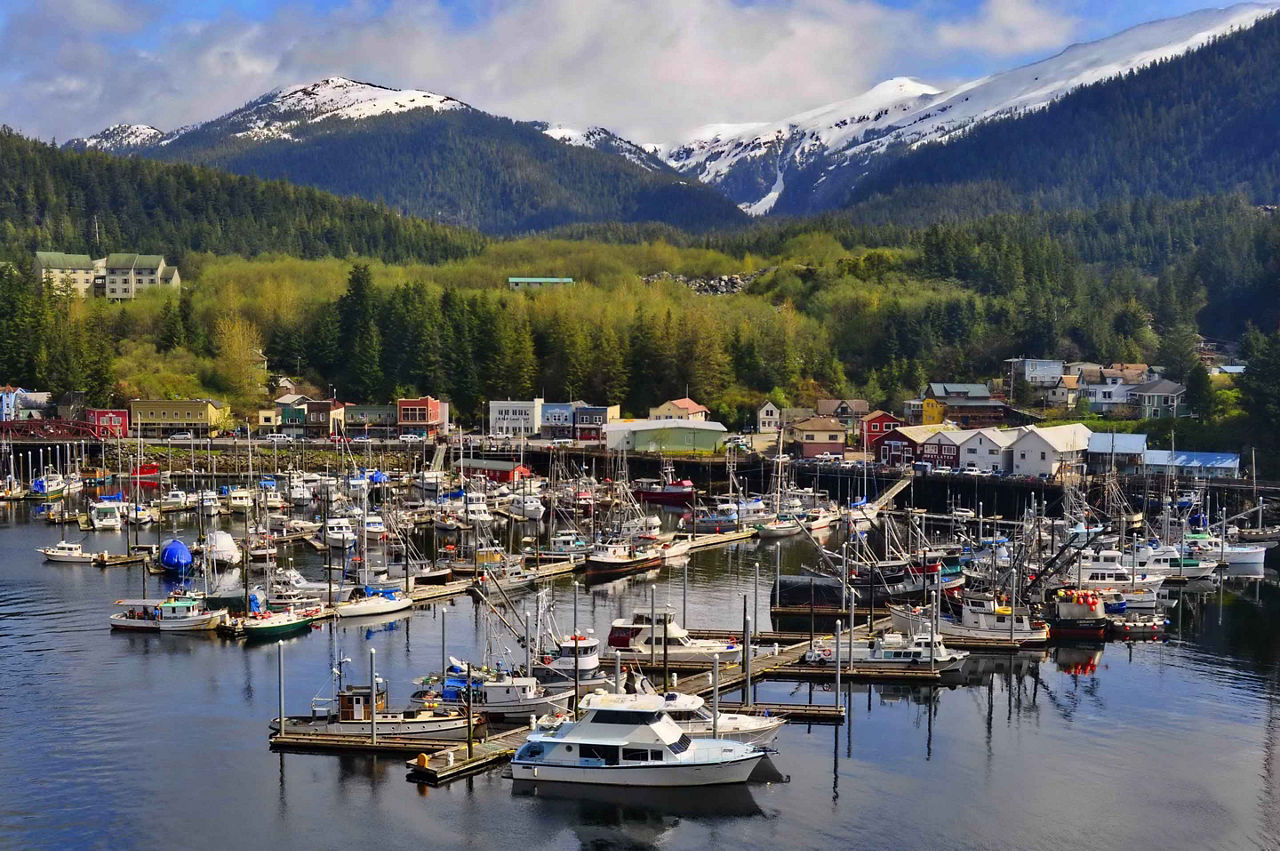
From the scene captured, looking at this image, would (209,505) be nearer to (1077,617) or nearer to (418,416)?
(418,416)

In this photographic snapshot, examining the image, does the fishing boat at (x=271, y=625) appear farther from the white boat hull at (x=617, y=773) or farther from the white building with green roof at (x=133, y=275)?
the white building with green roof at (x=133, y=275)

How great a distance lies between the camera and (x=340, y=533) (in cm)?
5875

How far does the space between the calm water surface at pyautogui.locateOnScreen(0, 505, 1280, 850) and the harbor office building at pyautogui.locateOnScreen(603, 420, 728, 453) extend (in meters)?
45.6

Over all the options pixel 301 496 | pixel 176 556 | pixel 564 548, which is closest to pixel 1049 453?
pixel 564 548

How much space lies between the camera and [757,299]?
123938 millimetres

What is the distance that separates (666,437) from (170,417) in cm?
3272

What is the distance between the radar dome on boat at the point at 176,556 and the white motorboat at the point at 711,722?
26.3 metres

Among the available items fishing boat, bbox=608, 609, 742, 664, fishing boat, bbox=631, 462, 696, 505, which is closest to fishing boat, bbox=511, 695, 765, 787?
fishing boat, bbox=608, 609, 742, 664

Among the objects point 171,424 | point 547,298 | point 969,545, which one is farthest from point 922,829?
point 547,298

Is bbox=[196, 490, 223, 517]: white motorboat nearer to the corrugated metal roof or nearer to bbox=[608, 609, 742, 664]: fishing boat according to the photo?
bbox=[608, 609, 742, 664]: fishing boat

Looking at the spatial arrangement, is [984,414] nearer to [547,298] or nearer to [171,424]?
[547,298]

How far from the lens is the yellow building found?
93.6 m

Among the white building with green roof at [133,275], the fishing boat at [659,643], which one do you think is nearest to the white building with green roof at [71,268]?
the white building with green roof at [133,275]

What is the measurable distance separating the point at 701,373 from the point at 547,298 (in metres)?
20.8
